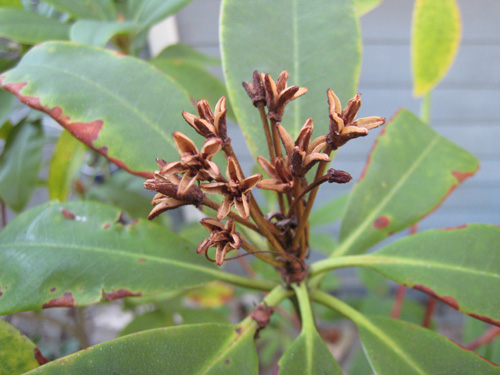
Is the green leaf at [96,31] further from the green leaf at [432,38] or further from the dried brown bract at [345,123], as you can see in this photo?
the green leaf at [432,38]

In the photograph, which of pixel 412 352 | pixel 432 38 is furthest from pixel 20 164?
pixel 432 38

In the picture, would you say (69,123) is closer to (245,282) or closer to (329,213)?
(245,282)

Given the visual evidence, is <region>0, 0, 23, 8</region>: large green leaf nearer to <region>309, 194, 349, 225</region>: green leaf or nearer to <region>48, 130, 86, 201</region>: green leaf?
<region>48, 130, 86, 201</region>: green leaf

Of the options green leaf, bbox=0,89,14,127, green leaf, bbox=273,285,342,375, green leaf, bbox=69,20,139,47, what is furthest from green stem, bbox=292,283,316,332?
green leaf, bbox=0,89,14,127

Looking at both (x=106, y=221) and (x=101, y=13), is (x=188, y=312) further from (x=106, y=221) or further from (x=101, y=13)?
(x=101, y=13)

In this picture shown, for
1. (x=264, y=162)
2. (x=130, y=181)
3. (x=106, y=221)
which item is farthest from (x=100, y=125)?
(x=130, y=181)

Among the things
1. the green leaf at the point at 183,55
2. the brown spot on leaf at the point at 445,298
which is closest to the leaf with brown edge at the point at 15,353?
the brown spot on leaf at the point at 445,298
